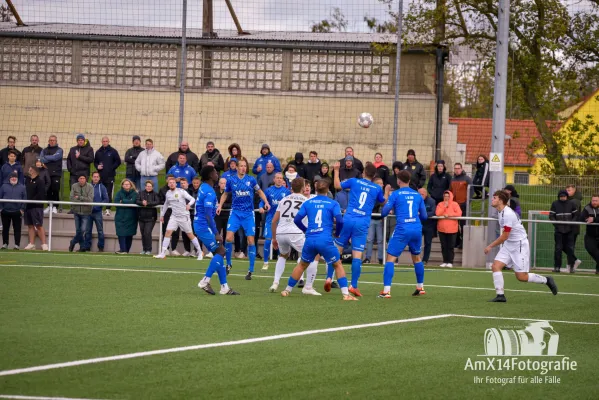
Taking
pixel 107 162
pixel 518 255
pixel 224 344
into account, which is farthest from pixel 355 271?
pixel 107 162

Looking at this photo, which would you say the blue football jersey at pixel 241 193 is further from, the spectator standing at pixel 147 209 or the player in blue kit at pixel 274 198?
the spectator standing at pixel 147 209

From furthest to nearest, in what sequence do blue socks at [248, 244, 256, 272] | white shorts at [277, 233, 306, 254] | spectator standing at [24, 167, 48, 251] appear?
spectator standing at [24, 167, 48, 251] → blue socks at [248, 244, 256, 272] → white shorts at [277, 233, 306, 254]

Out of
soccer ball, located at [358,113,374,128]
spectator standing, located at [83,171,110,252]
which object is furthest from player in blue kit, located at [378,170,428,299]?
soccer ball, located at [358,113,374,128]

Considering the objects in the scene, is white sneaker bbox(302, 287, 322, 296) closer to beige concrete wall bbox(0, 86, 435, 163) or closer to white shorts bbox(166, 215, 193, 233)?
white shorts bbox(166, 215, 193, 233)

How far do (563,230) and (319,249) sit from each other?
10.6 meters

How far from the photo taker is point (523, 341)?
10133mm

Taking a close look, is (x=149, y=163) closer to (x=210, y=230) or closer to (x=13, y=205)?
(x=13, y=205)

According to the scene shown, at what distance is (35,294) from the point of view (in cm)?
1367

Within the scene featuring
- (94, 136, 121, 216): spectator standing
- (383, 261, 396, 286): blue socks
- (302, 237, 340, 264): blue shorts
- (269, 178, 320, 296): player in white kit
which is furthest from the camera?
(94, 136, 121, 216): spectator standing

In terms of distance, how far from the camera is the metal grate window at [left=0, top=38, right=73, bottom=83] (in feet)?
93.4

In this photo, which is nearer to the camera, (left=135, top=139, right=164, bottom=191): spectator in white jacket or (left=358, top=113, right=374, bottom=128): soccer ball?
(left=135, top=139, right=164, bottom=191): spectator in white jacket

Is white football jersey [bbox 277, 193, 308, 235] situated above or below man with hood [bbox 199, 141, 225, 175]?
below

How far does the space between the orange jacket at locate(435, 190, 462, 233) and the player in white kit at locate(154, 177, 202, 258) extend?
5.75 m

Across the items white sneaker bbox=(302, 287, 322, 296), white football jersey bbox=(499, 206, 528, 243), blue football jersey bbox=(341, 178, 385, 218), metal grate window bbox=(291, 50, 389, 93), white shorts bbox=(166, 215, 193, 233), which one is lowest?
white sneaker bbox=(302, 287, 322, 296)
